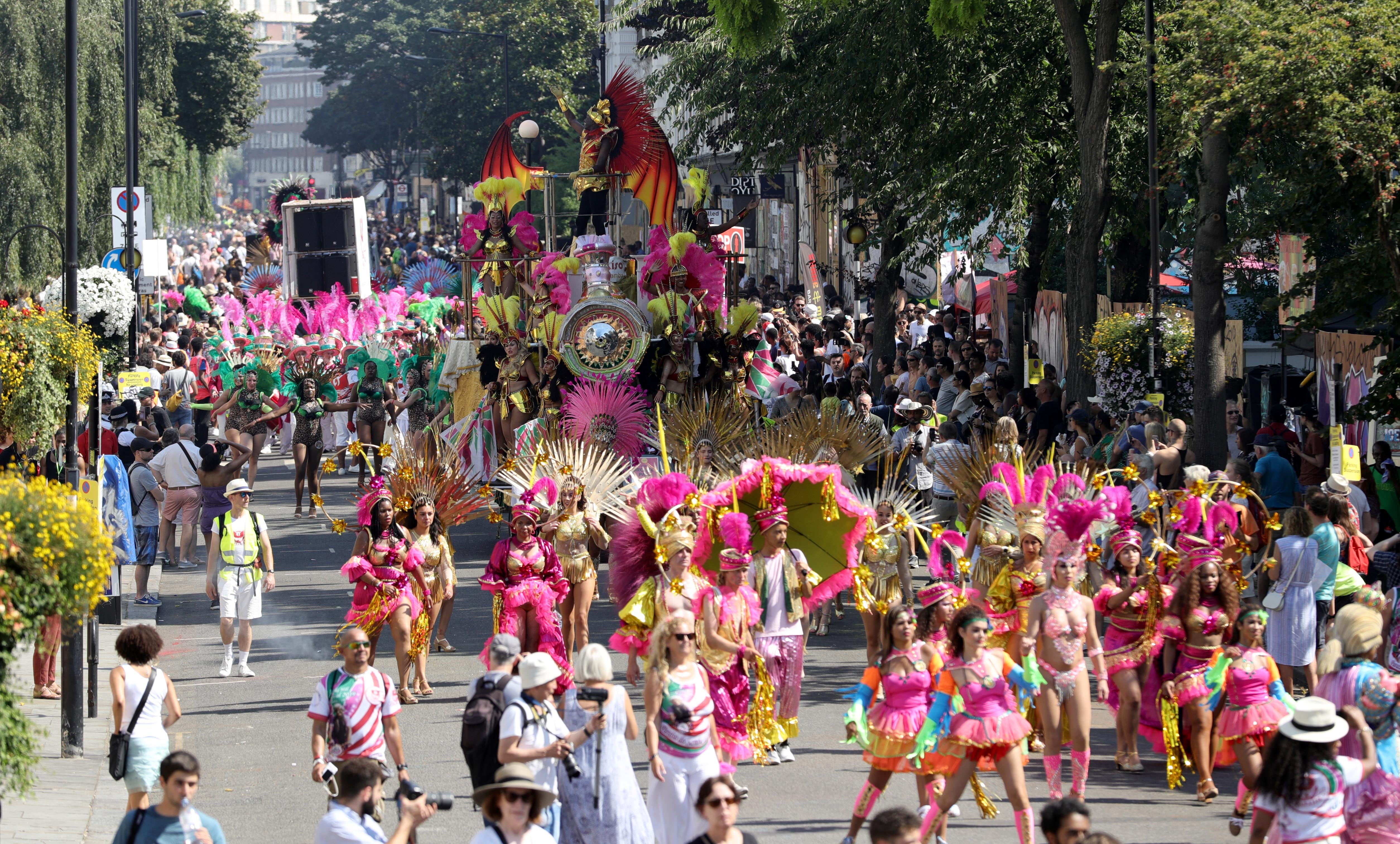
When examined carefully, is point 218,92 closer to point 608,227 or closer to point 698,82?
point 698,82

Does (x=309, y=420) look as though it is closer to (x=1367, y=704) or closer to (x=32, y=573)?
(x=32, y=573)

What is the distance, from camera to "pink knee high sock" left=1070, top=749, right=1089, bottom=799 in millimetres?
8914

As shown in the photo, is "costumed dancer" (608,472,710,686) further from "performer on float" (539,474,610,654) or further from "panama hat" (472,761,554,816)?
"panama hat" (472,761,554,816)

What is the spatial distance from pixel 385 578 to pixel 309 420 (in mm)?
9008

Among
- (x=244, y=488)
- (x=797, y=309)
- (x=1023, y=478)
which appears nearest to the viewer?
(x=1023, y=478)

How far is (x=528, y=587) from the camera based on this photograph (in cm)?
1155

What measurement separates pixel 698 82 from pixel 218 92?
33653 mm

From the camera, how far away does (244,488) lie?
520 inches

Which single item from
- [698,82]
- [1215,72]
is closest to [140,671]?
[1215,72]

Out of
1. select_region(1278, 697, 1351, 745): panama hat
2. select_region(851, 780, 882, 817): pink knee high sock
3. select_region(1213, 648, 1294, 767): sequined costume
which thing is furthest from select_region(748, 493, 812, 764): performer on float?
select_region(1278, 697, 1351, 745): panama hat

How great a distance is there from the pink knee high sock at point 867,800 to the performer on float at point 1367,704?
2097 mm

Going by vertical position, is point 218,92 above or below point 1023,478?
above

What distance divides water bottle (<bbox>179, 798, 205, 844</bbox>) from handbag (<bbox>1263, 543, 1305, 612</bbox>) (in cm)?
674

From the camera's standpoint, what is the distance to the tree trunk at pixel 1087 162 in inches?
693
